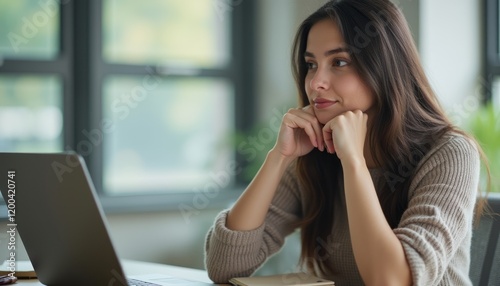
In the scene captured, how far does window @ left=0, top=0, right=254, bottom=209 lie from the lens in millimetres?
3859

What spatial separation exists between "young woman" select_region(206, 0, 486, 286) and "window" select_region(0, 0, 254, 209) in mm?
2022

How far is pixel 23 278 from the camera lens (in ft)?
6.33

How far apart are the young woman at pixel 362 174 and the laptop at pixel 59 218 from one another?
482 millimetres

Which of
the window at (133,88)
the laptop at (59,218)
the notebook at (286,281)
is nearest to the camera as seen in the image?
the laptop at (59,218)

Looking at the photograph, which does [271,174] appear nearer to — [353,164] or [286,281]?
[353,164]

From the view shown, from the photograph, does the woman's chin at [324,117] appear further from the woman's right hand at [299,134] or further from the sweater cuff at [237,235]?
the sweater cuff at [237,235]

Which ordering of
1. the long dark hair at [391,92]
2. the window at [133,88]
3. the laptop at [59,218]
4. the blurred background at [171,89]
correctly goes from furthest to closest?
the window at [133,88] → the blurred background at [171,89] → the long dark hair at [391,92] → the laptop at [59,218]

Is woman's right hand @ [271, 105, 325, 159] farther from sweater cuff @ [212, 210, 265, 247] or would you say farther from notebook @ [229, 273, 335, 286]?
notebook @ [229, 273, 335, 286]

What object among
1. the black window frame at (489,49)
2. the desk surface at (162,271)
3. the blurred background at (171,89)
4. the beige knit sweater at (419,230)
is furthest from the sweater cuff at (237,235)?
the black window frame at (489,49)

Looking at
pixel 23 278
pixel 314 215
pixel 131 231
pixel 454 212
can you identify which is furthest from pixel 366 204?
pixel 131 231

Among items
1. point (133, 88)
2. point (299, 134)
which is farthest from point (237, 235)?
point (133, 88)

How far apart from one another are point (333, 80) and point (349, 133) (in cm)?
16

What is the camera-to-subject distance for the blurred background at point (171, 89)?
3635mm

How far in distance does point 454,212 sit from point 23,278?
104 cm
